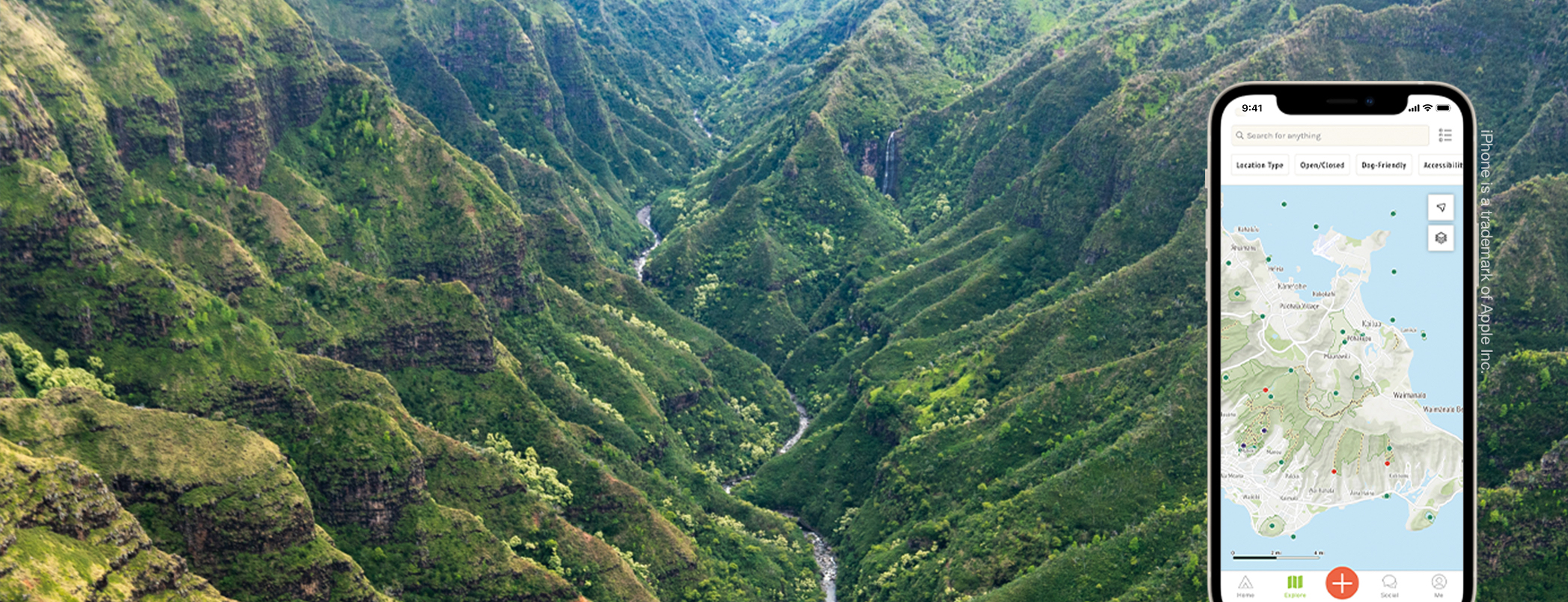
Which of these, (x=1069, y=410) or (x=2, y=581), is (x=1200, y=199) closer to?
(x=1069, y=410)

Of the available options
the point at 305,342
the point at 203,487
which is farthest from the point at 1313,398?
the point at 305,342

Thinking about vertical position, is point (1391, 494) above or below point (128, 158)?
below

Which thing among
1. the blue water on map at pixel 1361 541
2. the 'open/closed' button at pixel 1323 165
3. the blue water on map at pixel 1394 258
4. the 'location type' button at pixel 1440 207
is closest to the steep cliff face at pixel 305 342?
the blue water on map at pixel 1361 541

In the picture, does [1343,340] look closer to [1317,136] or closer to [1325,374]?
[1325,374]

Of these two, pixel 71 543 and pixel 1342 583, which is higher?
pixel 1342 583

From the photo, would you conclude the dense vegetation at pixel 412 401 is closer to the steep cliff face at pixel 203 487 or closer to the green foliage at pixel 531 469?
the steep cliff face at pixel 203 487

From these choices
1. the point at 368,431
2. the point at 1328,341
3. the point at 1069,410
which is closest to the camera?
the point at 1328,341

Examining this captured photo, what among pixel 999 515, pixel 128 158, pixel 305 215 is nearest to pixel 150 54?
pixel 128 158
